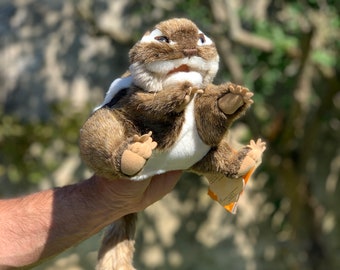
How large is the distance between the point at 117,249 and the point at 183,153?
254 mm

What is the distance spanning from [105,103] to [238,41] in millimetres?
1754

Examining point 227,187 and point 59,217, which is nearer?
point 227,187

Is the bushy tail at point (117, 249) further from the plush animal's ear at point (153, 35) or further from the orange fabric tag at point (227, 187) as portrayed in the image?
the plush animal's ear at point (153, 35)

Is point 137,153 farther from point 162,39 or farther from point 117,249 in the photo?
point 117,249

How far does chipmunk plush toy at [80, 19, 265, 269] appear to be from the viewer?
106cm

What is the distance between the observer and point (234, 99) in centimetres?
106

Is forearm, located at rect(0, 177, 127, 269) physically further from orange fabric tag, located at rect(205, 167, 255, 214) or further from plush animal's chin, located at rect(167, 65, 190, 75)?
plush animal's chin, located at rect(167, 65, 190, 75)

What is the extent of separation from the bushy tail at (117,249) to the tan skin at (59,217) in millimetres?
47

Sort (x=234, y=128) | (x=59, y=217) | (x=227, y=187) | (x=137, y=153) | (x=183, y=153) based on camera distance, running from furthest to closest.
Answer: (x=234, y=128) < (x=59, y=217) < (x=227, y=187) < (x=183, y=153) < (x=137, y=153)

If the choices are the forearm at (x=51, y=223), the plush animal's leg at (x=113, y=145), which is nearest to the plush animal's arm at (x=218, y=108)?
the plush animal's leg at (x=113, y=145)

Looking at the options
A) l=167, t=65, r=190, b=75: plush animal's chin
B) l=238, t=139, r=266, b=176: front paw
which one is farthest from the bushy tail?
l=167, t=65, r=190, b=75: plush animal's chin

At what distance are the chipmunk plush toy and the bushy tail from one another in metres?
0.17

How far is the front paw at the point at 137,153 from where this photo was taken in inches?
40.2

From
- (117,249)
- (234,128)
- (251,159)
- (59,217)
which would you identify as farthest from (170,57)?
(234,128)
